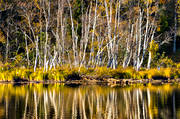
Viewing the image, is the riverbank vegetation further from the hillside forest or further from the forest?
the hillside forest

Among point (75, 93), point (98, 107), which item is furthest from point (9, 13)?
point (98, 107)

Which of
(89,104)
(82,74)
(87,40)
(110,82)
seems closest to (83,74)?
(82,74)

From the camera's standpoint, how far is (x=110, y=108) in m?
18.3

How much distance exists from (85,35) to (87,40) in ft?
3.03

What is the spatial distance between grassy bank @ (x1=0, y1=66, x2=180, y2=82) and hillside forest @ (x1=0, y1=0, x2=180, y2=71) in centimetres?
143

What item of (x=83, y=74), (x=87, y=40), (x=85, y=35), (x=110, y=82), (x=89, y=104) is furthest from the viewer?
(x=85, y=35)

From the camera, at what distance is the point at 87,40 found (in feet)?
115

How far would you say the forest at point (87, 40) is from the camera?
1334 inches

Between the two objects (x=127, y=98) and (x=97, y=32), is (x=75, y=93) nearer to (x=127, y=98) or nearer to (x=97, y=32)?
(x=127, y=98)

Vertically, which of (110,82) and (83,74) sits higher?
(83,74)

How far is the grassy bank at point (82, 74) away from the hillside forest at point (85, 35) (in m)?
1.43

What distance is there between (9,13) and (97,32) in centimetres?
928

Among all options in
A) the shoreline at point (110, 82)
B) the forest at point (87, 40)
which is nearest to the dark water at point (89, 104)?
the shoreline at point (110, 82)

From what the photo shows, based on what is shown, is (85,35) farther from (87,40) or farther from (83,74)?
(83,74)
